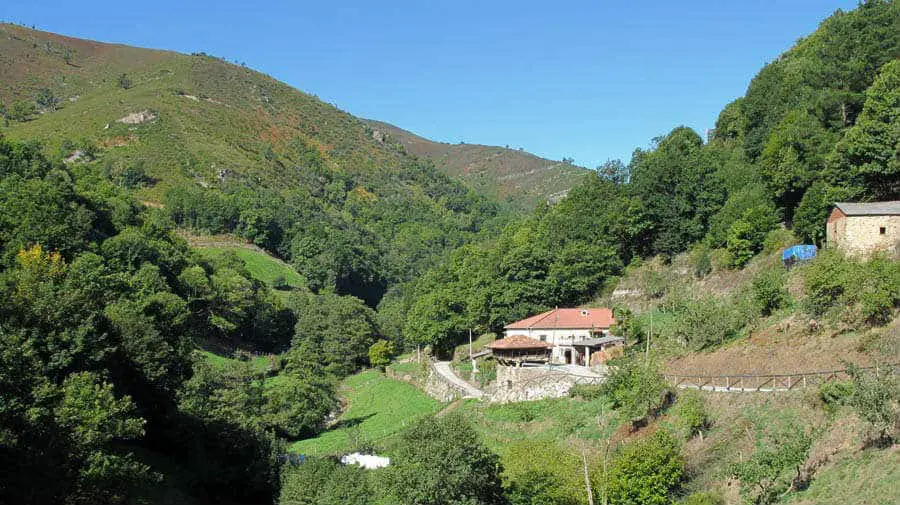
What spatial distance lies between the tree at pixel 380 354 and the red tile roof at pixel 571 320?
22.1 metres

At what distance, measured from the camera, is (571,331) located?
48594 mm

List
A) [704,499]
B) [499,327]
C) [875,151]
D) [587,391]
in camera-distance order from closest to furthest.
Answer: [704,499] < [587,391] < [875,151] < [499,327]

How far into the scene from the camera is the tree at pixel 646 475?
967 inches

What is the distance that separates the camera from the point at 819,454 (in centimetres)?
2311

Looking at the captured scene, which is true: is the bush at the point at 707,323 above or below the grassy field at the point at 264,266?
below

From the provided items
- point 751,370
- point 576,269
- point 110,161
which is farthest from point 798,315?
point 110,161

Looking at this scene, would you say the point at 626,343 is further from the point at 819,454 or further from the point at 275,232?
the point at 275,232

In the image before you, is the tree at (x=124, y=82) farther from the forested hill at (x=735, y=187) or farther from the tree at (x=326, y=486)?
the tree at (x=326, y=486)

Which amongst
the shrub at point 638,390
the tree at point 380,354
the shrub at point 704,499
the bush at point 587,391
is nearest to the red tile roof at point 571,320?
the bush at point 587,391

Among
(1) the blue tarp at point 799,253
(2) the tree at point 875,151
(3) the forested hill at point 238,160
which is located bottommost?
(1) the blue tarp at point 799,253

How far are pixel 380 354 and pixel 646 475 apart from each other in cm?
4827

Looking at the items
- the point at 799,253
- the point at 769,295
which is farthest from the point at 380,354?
the point at 769,295

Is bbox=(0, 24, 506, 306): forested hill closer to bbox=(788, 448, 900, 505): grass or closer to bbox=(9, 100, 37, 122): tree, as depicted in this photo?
bbox=(9, 100, 37, 122): tree

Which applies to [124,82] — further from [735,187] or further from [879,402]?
[879,402]
